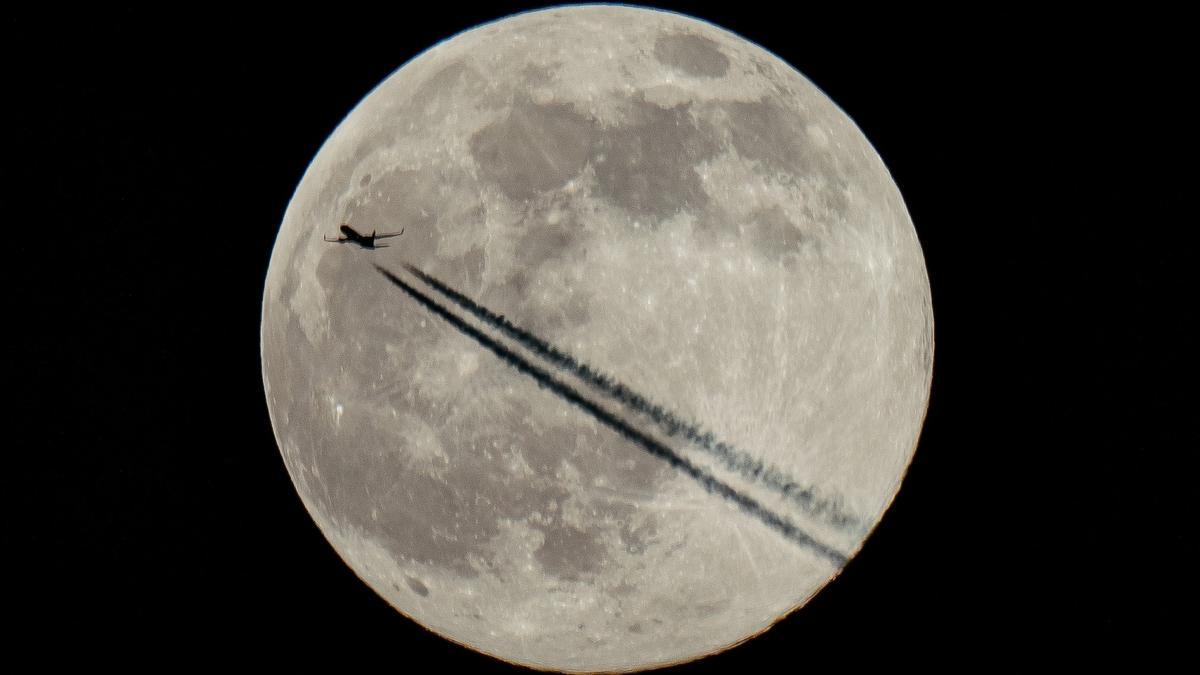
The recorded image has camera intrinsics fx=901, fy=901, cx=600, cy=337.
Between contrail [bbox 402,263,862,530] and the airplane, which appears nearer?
contrail [bbox 402,263,862,530]

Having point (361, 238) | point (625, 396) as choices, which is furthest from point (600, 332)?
point (361, 238)

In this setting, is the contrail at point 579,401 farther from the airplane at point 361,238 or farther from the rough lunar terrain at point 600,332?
the airplane at point 361,238

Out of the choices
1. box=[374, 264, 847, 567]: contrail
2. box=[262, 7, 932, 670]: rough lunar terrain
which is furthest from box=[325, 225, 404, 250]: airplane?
box=[374, 264, 847, 567]: contrail

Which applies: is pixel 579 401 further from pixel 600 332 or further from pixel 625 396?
pixel 600 332

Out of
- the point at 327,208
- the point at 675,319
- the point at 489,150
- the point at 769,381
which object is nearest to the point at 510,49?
the point at 489,150

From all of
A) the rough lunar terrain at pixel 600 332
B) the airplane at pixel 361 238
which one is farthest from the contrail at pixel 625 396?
the airplane at pixel 361 238

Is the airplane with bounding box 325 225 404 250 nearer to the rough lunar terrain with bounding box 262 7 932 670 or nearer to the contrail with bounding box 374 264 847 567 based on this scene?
the rough lunar terrain with bounding box 262 7 932 670
